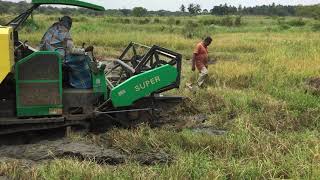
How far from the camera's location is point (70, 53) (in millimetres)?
7957

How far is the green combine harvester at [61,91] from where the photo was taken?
7.42m

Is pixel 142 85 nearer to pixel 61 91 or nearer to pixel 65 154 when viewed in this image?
pixel 61 91

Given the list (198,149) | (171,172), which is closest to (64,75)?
(198,149)

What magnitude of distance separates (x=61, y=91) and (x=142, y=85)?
4.12 feet

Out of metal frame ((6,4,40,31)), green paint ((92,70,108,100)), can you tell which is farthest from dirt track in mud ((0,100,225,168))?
metal frame ((6,4,40,31))

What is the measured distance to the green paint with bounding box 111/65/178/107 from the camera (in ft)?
26.2

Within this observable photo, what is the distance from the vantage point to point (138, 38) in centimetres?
2548

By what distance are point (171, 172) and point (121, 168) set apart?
27.1 inches

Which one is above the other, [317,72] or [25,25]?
[25,25]

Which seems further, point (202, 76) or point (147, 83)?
point (202, 76)

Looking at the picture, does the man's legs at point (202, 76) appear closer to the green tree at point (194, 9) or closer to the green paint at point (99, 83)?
the green paint at point (99, 83)

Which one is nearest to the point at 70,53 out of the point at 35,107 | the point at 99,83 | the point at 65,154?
the point at 99,83

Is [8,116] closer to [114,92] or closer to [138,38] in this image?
[114,92]

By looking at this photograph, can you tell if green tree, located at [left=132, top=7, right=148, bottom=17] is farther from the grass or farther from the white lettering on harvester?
the white lettering on harvester
